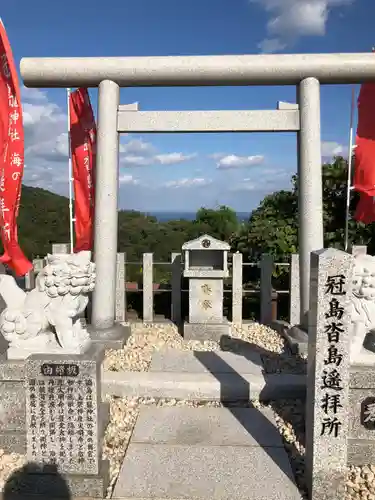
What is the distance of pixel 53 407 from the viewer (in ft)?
11.0

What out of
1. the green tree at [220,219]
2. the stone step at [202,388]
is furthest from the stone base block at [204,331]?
the green tree at [220,219]

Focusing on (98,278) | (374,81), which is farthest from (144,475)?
(374,81)

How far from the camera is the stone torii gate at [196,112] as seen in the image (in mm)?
6156

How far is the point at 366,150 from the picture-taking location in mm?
6246

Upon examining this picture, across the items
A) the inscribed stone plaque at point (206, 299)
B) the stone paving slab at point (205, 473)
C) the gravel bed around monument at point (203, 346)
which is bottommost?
the stone paving slab at point (205, 473)

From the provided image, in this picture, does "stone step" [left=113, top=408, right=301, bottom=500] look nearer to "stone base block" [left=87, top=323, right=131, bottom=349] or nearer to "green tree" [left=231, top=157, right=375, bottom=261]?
"stone base block" [left=87, top=323, right=131, bottom=349]

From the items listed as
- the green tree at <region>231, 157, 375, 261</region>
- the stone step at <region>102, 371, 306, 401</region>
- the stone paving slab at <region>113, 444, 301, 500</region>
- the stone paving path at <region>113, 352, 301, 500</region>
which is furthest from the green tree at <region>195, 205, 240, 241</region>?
the stone paving slab at <region>113, 444, 301, 500</region>

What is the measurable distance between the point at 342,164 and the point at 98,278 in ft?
22.9

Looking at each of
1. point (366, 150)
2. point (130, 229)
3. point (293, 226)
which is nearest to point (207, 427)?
point (366, 150)

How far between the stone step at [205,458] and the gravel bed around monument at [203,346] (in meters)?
1.33

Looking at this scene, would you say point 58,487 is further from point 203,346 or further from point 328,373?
point 203,346

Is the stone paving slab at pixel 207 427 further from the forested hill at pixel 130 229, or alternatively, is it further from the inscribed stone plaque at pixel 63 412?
the forested hill at pixel 130 229

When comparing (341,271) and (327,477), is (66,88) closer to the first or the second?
(341,271)

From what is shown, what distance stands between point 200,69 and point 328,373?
15.9 feet
